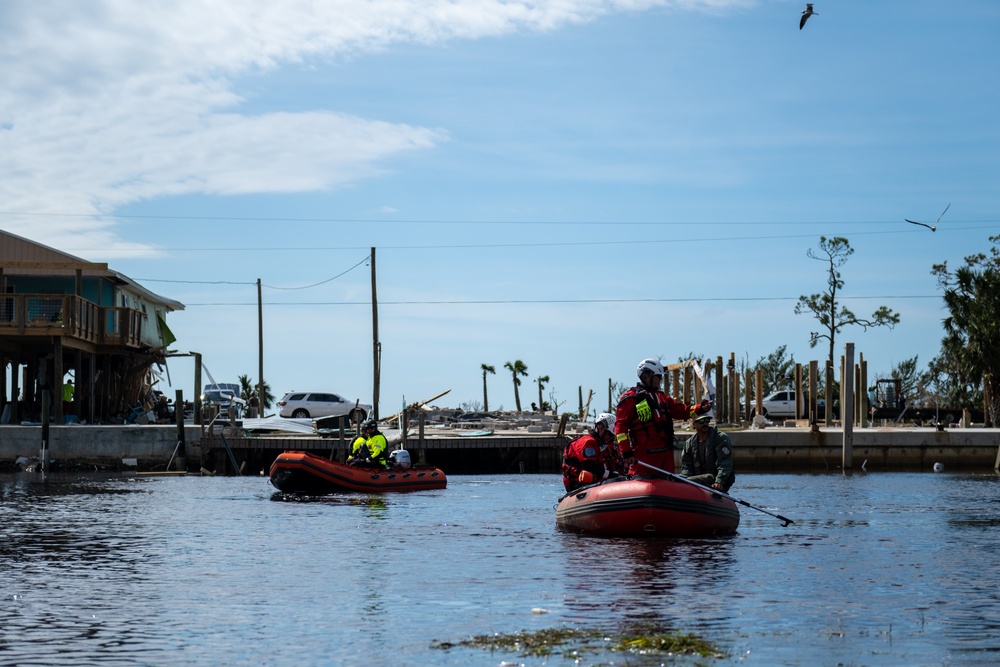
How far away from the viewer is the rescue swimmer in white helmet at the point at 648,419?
15945 millimetres

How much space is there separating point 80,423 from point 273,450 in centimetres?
616

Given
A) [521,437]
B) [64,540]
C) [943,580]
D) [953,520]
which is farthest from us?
[521,437]

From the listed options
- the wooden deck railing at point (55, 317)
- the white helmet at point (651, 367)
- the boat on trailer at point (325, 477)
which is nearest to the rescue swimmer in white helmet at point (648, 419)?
the white helmet at point (651, 367)

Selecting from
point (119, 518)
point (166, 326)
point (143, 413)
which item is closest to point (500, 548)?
point (119, 518)

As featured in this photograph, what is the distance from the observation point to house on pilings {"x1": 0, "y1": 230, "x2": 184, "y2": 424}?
124 feet

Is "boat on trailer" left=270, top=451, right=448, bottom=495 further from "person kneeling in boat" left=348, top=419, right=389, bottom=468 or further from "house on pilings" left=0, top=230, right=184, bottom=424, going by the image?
"house on pilings" left=0, top=230, right=184, bottom=424

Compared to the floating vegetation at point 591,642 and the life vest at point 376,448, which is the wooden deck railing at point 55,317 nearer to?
the life vest at point 376,448

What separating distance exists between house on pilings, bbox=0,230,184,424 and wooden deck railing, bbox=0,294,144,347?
0.03 m

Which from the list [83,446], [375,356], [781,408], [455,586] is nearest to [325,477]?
[83,446]

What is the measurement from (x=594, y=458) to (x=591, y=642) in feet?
31.4

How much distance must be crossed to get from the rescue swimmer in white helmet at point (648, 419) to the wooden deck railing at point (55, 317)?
25467mm

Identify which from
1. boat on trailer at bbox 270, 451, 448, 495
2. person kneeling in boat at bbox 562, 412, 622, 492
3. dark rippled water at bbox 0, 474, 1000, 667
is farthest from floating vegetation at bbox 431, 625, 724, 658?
boat on trailer at bbox 270, 451, 448, 495

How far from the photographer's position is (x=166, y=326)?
5297cm

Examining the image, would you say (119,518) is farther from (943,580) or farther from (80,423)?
(80,423)
